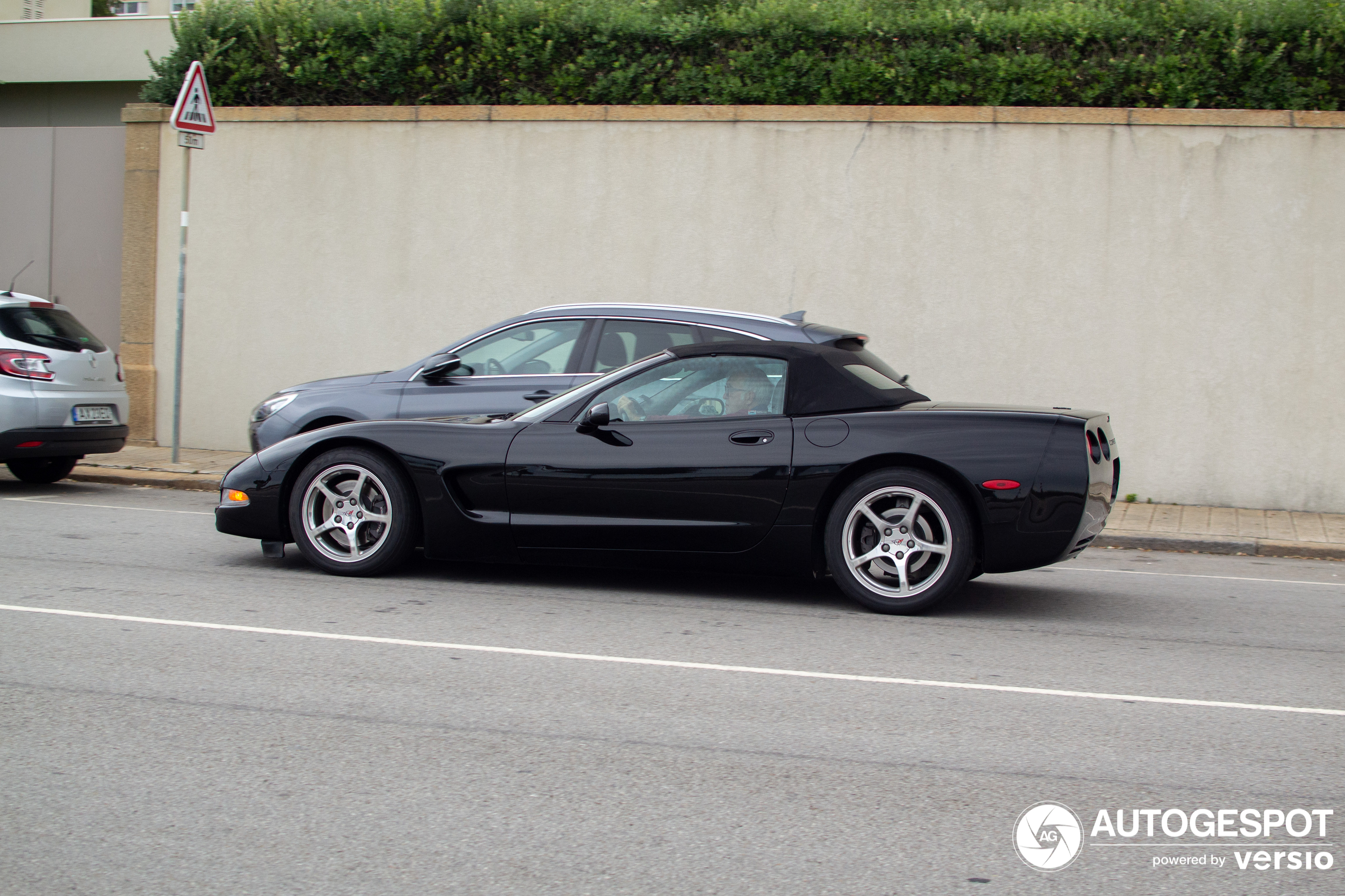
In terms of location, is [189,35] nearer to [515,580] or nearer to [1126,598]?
[515,580]

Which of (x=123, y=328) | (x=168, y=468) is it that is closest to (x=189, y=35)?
(x=123, y=328)

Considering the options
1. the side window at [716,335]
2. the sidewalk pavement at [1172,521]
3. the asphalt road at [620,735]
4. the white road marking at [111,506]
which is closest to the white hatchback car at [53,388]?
the white road marking at [111,506]

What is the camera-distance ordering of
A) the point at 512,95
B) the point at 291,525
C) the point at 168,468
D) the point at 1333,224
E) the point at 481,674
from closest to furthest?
the point at 481,674
the point at 291,525
the point at 1333,224
the point at 168,468
the point at 512,95

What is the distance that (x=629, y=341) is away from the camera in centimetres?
888

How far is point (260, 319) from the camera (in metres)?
13.5

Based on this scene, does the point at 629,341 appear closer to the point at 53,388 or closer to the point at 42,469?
the point at 53,388

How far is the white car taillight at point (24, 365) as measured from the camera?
9984 millimetres

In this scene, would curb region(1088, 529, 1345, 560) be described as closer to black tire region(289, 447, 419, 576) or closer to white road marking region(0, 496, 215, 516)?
black tire region(289, 447, 419, 576)

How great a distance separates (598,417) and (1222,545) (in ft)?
18.0

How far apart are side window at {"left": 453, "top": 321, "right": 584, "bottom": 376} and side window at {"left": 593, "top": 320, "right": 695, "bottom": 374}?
0.22m

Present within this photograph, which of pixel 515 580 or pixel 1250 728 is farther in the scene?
pixel 515 580

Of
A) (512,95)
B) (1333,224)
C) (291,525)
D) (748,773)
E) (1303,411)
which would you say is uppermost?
Answer: (512,95)

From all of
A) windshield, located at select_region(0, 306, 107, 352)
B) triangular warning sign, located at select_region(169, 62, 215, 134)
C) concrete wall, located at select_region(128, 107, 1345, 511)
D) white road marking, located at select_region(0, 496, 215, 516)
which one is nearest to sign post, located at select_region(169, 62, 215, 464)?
triangular warning sign, located at select_region(169, 62, 215, 134)

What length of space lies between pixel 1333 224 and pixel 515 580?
324 inches
